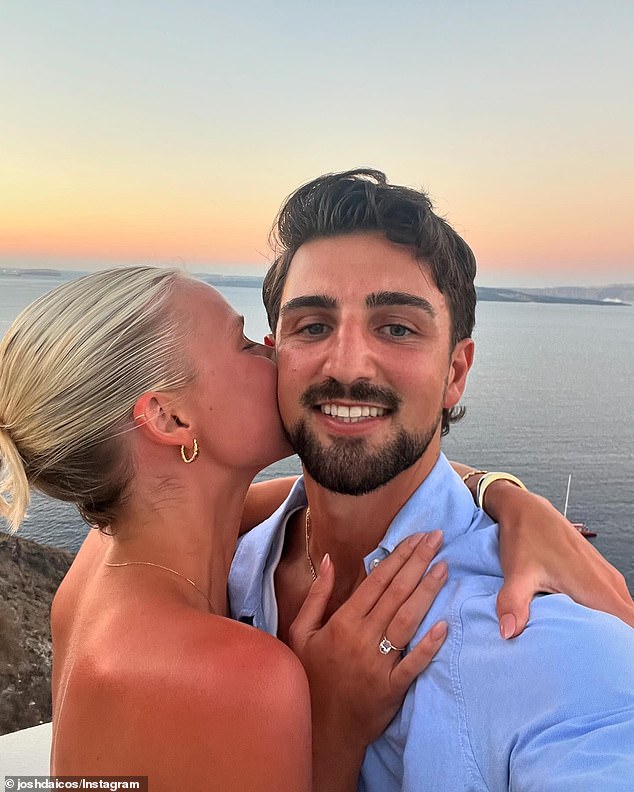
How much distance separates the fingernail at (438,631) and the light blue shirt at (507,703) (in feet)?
0.10

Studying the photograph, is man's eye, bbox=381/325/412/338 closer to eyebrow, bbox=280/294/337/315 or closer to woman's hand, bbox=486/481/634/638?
eyebrow, bbox=280/294/337/315

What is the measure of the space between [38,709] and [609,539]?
33.6 metres

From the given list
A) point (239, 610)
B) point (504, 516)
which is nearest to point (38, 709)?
point (239, 610)

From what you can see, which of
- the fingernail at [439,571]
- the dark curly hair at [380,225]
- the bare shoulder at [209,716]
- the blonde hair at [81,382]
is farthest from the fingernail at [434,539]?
the blonde hair at [81,382]

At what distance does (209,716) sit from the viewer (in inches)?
70.7

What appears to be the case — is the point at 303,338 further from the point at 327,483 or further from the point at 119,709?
the point at 119,709

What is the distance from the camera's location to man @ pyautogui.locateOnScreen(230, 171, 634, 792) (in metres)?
1.70

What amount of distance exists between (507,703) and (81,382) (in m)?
1.71

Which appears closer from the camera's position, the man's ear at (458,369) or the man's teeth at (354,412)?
the man's teeth at (354,412)

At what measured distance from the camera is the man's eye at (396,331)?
2629 mm

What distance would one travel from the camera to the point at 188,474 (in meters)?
2.49

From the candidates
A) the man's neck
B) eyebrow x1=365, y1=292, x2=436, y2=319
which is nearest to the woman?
the man's neck

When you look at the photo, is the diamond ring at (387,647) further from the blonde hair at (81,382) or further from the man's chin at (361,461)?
the blonde hair at (81,382)

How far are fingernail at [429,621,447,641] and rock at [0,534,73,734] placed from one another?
6211 mm
